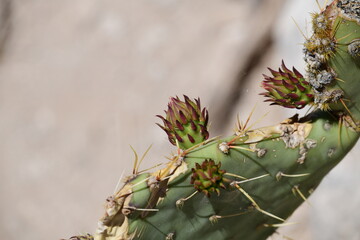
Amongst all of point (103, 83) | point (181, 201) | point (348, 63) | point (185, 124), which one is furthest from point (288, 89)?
point (103, 83)

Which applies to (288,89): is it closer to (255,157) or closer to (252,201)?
(255,157)

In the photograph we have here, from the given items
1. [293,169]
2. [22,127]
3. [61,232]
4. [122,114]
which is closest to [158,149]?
[122,114]

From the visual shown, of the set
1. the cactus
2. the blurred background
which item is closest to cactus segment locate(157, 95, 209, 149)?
the cactus

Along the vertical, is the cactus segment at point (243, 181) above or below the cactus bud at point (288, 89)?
below

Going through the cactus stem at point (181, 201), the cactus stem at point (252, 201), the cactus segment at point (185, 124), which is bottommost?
the cactus stem at point (252, 201)

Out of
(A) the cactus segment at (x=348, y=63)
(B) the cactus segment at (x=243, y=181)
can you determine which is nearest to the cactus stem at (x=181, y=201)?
(B) the cactus segment at (x=243, y=181)

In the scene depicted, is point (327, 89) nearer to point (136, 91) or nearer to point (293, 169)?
point (293, 169)

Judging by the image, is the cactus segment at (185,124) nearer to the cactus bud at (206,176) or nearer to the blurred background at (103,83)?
the cactus bud at (206,176)
